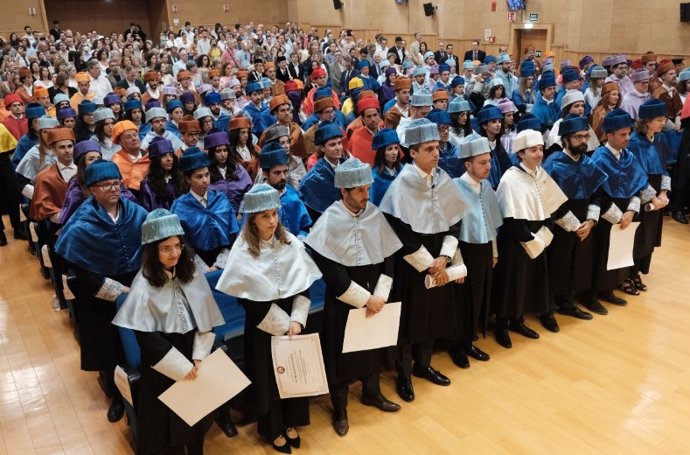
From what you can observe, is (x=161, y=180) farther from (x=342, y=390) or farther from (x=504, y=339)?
(x=504, y=339)

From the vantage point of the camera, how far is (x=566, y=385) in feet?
15.9

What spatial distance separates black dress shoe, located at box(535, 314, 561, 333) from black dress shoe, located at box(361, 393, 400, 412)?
195cm

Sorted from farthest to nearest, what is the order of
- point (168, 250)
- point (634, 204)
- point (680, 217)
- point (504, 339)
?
point (680, 217)
point (634, 204)
point (504, 339)
point (168, 250)

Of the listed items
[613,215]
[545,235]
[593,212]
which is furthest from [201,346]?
[613,215]

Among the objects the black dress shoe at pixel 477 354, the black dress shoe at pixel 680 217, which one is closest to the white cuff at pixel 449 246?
the black dress shoe at pixel 477 354

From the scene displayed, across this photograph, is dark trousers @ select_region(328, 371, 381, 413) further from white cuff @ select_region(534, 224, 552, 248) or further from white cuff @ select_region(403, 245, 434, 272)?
white cuff @ select_region(534, 224, 552, 248)

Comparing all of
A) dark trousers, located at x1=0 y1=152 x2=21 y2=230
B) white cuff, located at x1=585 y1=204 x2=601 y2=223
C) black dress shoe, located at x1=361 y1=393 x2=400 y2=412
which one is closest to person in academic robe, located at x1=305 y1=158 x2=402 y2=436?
black dress shoe, located at x1=361 y1=393 x2=400 y2=412

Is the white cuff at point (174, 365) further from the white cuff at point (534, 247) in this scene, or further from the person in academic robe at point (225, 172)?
the white cuff at point (534, 247)

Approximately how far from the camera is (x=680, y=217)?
8664 mm

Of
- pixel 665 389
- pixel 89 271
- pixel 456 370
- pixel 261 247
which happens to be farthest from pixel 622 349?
pixel 89 271

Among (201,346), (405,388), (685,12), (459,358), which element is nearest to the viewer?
(201,346)

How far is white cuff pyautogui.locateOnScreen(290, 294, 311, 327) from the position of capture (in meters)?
3.94

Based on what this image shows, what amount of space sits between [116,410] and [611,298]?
16.1 feet

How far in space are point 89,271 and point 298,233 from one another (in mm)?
1706
